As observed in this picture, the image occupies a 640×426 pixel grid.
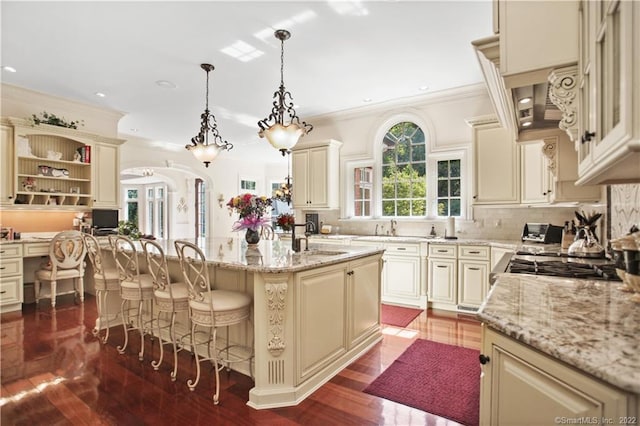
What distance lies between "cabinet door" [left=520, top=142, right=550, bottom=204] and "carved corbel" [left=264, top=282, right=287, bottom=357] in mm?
3333

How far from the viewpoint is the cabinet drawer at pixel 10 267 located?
4.32 metres

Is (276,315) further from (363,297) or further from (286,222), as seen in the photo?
(286,222)

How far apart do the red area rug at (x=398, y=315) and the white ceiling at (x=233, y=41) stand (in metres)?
3.08

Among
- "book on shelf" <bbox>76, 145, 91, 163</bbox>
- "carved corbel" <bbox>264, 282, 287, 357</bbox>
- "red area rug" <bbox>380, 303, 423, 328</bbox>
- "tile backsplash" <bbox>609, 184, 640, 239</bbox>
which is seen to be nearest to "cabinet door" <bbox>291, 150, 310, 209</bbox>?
"red area rug" <bbox>380, 303, 423, 328</bbox>

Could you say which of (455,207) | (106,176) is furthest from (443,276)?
(106,176)

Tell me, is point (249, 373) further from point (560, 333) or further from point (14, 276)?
point (14, 276)

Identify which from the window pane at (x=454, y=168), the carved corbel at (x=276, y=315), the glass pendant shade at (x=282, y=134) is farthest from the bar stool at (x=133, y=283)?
the window pane at (x=454, y=168)

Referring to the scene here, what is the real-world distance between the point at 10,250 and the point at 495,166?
6.42 metres

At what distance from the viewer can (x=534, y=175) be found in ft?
13.0

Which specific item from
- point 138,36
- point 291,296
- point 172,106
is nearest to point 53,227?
point 172,106

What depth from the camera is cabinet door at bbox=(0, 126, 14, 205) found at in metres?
4.48

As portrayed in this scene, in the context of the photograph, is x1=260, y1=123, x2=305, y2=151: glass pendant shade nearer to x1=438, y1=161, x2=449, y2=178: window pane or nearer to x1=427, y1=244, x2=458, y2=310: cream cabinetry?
x1=427, y1=244, x2=458, y2=310: cream cabinetry

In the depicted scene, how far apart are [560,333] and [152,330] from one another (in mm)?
3498

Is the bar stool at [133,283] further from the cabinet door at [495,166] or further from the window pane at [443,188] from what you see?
the window pane at [443,188]
